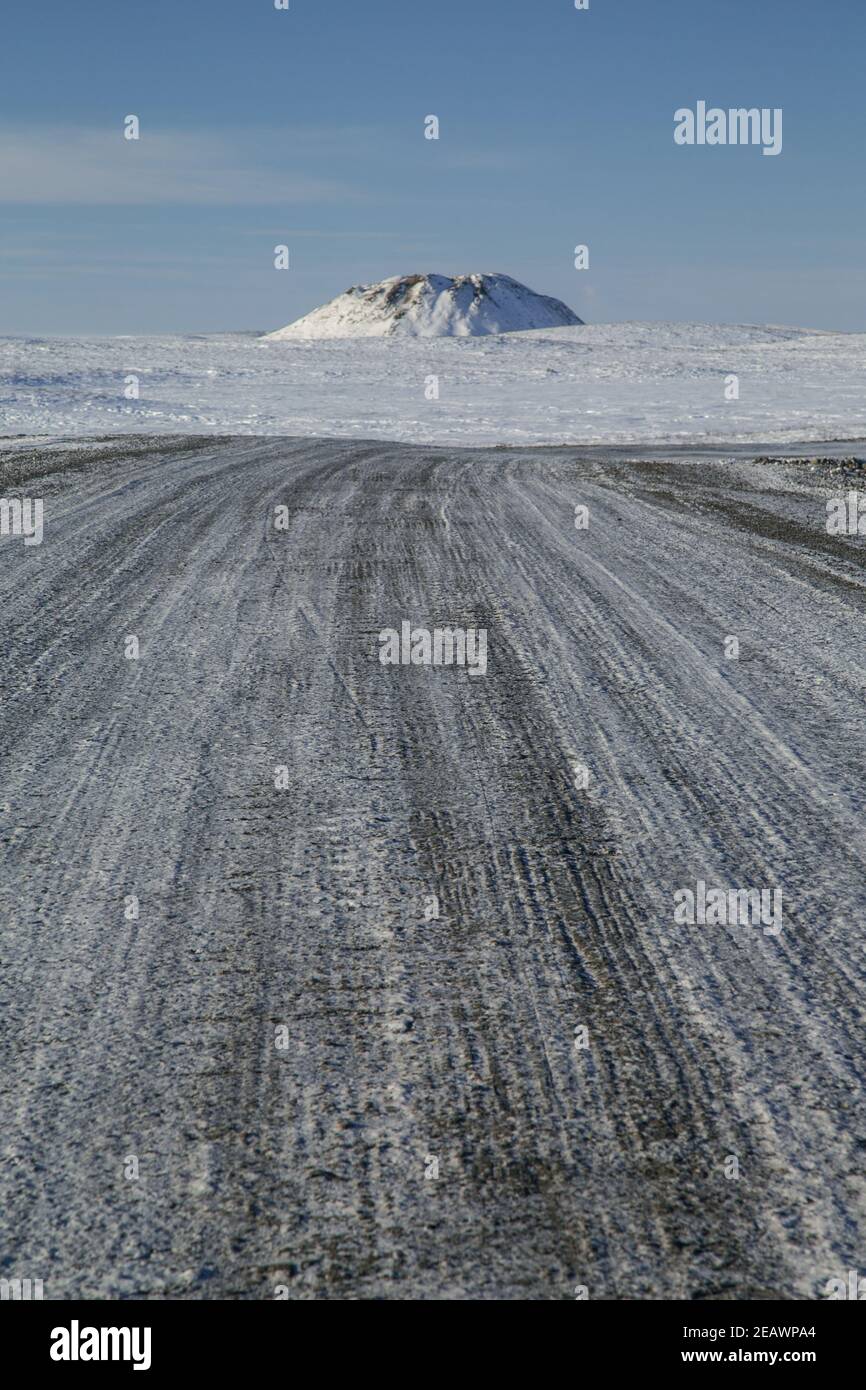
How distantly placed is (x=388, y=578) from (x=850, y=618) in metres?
3.04

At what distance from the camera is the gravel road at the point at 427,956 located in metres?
2.18

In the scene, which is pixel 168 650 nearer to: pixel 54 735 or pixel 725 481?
pixel 54 735

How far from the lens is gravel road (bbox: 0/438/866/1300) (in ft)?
7.14

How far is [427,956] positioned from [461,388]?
43.0 metres

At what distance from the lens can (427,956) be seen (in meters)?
3.12

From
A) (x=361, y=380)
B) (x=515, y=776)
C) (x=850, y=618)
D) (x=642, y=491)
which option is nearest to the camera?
(x=515, y=776)

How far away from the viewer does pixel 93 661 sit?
5.94 meters
